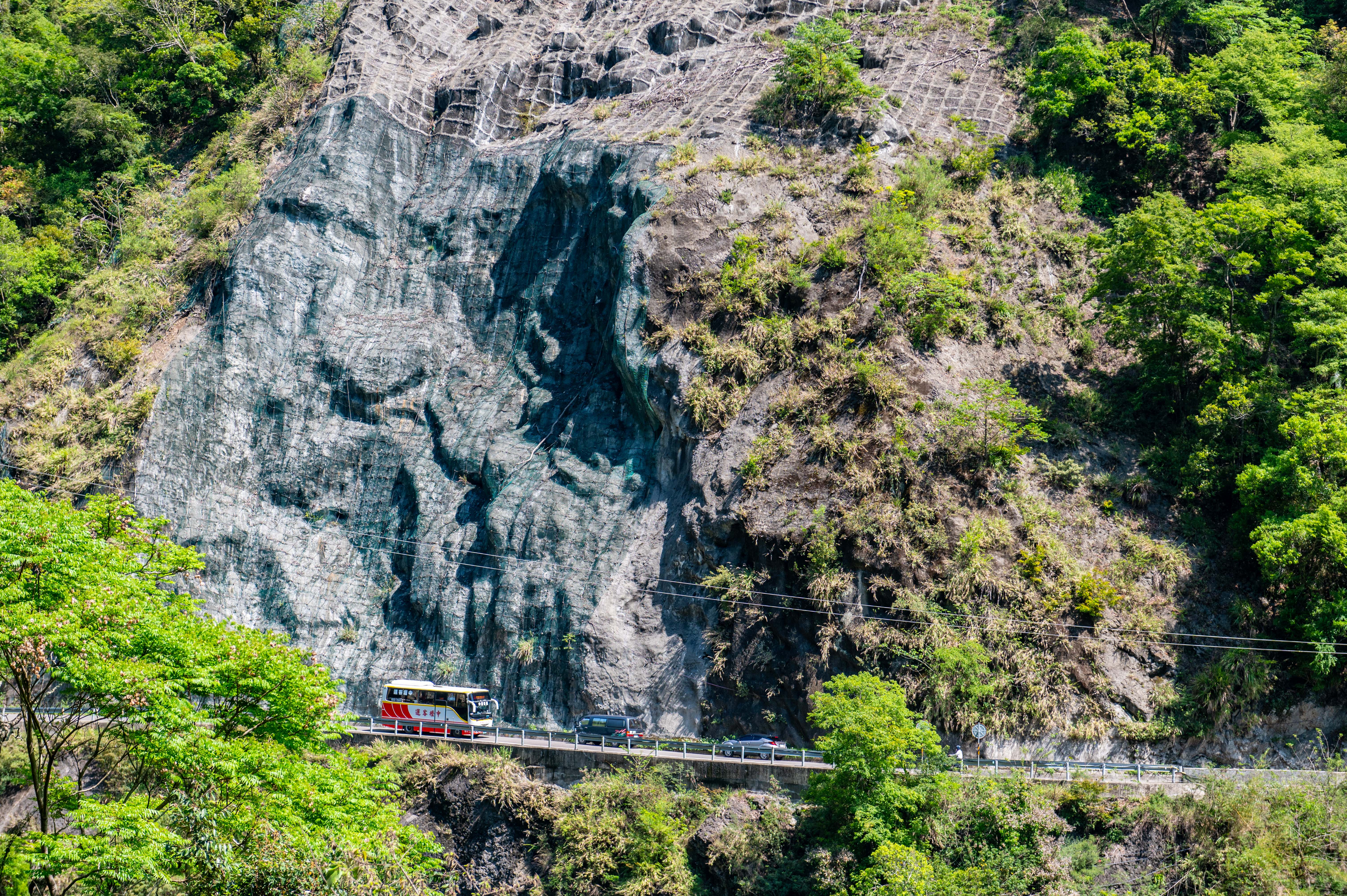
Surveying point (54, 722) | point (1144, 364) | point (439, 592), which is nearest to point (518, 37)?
point (439, 592)

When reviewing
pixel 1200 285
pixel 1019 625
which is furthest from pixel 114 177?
pixel 1200 285

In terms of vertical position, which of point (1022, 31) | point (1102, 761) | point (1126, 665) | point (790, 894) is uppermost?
point (1022, 31)

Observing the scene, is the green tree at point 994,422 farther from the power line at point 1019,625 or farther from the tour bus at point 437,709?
the tour bus at point 437,709

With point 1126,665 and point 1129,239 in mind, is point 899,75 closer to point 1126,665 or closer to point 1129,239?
point 1129,239

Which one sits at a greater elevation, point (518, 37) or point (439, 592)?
point (518, 37)

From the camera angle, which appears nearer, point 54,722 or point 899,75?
point 54,722

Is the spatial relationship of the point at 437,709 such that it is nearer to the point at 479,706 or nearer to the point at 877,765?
the point at 479,706
